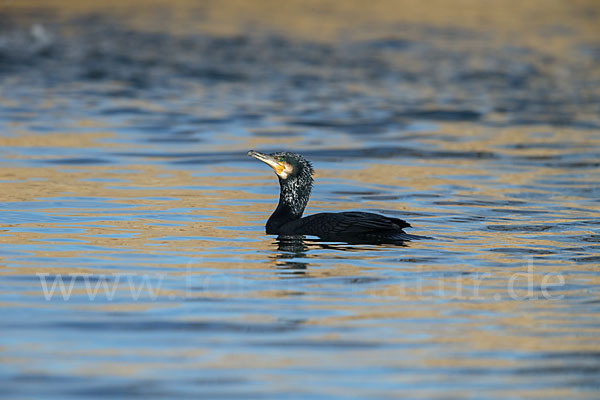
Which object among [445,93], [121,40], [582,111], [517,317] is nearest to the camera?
[517,317]

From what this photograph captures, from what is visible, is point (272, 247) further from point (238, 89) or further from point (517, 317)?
point (238, 89)

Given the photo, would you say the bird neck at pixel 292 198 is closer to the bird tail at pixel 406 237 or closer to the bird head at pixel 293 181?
the bird head at pixel 293 181

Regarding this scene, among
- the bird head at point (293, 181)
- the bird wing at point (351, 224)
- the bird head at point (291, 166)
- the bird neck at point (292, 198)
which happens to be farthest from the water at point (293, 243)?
the bird head at point (291, 166)

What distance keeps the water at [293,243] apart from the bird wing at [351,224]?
0.21 metres

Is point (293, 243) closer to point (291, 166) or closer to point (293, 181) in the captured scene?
point (293, 181)

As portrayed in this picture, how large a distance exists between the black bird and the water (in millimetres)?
229

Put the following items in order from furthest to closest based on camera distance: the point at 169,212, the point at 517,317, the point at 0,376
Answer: the point at 169,212, the point at 517,317, the point at 0,376

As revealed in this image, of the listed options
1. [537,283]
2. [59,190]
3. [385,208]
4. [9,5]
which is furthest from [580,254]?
[9,5]

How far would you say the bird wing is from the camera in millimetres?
11750

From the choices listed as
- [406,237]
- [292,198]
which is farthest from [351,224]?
[292,198]

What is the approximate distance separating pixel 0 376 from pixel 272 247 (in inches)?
196

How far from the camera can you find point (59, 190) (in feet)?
51.6

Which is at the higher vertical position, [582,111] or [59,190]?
[582,111]

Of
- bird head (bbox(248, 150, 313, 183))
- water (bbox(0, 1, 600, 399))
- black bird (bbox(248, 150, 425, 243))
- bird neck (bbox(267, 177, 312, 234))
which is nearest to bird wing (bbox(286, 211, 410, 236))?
black bird (bbox(248, 150, 425, 243))
